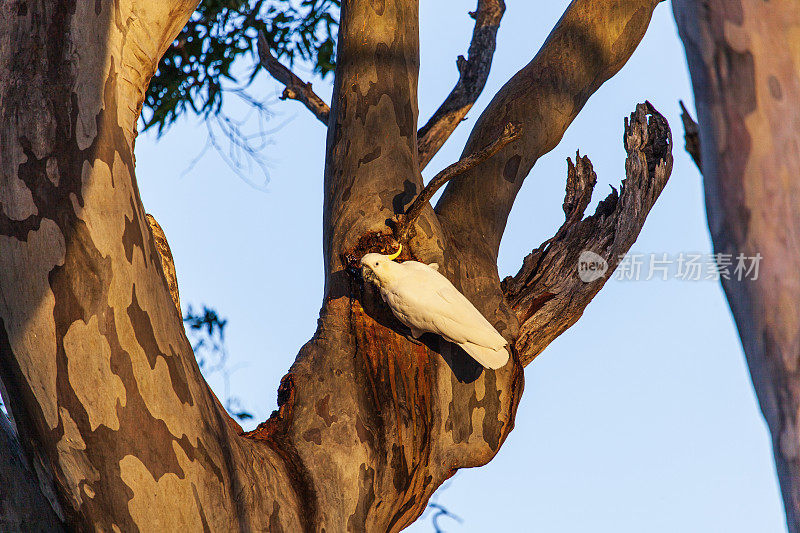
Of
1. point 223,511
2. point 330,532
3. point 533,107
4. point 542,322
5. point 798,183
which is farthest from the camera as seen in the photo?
point 533,107

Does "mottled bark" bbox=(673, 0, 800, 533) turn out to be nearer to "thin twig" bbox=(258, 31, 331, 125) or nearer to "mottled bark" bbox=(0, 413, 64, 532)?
"mottled bark" bbox=(0, 413, 64, 532)

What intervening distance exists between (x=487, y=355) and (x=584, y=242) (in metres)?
0.59

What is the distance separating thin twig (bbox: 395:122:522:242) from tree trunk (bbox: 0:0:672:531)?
5 cm

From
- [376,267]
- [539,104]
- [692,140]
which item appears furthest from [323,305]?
[692,140]

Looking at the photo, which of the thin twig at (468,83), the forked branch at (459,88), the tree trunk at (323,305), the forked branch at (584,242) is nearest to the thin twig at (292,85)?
the forked branch at (459,88)

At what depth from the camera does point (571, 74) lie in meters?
2.56

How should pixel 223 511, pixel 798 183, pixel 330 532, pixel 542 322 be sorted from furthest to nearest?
pixel 542 322 → pixel 330 532 → pixel 223 511 → pixel 798 183

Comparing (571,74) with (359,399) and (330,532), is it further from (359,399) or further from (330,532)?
(330,532)

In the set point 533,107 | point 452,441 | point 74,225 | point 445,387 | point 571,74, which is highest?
point 571,74

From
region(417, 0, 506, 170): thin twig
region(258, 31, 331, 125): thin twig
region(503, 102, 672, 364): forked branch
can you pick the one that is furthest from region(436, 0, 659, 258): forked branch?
region(258, 31, 331, 125): thin twig

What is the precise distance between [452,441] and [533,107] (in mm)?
1218

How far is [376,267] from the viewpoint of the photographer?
5.95 feet

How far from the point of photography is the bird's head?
1.80 m

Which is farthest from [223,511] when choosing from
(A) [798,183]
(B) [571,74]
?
(B) [571,74]
